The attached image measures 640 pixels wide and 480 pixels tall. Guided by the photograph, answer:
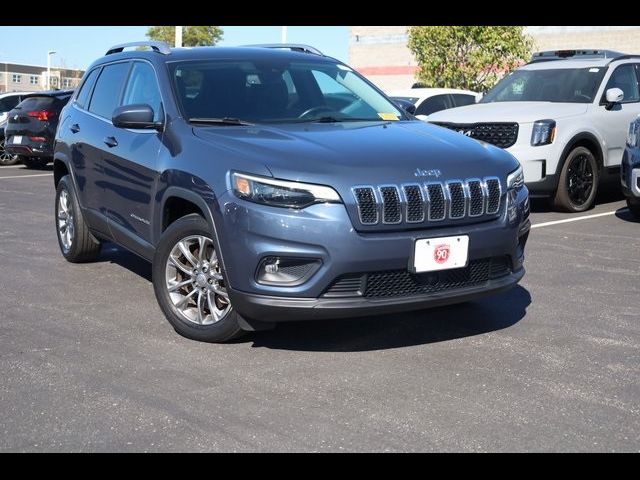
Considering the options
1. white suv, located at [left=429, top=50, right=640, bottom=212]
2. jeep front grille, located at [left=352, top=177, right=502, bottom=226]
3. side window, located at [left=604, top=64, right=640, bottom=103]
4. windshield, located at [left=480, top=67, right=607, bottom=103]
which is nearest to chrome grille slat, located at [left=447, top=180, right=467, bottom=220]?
jeep front grille, located at [left=352, top=177, right=502, bottom=226]

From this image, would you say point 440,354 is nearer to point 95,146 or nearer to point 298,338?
point 298,338

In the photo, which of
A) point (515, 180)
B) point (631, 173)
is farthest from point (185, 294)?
point (631, 173)

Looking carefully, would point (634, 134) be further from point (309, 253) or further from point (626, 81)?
point (309, 253)

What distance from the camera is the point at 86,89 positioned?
7309 mm

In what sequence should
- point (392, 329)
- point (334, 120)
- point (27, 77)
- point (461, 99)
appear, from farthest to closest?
point (27, 77) → point (461, 99) → point (334, 120) → point (392, 329)

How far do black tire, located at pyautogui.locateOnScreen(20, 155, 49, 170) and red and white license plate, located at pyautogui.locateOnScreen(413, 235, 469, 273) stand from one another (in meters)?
15.3

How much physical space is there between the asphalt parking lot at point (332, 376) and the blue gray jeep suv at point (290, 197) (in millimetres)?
318

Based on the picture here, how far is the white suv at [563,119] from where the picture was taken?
10.1 m

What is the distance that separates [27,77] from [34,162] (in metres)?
84.7

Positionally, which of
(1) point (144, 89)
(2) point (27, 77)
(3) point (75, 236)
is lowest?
(2) point (27, 77)

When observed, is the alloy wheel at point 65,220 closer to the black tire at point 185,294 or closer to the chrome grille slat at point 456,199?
the black tire at point 185,294

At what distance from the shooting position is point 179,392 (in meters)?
4.20

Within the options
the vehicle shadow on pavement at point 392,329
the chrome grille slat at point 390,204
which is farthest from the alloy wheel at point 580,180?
the chrome grille slat at point 390,204

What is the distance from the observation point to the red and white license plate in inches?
180
